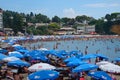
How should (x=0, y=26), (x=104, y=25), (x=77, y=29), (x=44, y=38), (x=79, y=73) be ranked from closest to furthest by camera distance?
(x=79, y=73) < (x=44, y=38) < (x=0, y=26) < (x=104, y=25) < (x=77, y=29)

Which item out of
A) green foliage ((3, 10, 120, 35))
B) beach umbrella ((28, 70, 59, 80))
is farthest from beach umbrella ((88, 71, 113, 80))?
green foliage ((3, 10, 120, 35))

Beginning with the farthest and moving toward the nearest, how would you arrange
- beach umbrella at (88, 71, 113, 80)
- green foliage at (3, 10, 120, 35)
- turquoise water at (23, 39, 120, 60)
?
green foliage at (3, 10, 120, 35), turquoise water at (23, 39, 120, 60), beach umbrella at (88, 71, 113, 80)

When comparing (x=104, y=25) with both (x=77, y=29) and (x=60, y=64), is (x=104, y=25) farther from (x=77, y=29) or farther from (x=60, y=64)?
(x=60, y=64)

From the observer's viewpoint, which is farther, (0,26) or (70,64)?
(0,26)

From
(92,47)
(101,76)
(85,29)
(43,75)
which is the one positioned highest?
(43,75)

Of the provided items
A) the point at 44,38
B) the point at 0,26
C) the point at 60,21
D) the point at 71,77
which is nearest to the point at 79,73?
the point at 71,77

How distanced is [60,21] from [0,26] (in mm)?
73039

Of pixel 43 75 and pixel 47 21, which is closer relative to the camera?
pixel 43 75

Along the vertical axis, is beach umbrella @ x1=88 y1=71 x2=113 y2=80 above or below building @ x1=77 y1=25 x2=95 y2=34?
above

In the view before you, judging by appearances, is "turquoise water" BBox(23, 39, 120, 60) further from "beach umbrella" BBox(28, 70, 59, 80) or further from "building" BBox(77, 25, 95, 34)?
"building" BBox(77, 25, 95, 34)

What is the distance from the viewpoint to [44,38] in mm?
95312

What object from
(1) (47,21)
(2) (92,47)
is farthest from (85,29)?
(2) (92,47)

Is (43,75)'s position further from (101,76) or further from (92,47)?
(92,47)

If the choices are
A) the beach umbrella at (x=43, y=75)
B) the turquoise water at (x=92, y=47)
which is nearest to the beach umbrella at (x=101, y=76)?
the beach umbrella at (x=43, y=75)
